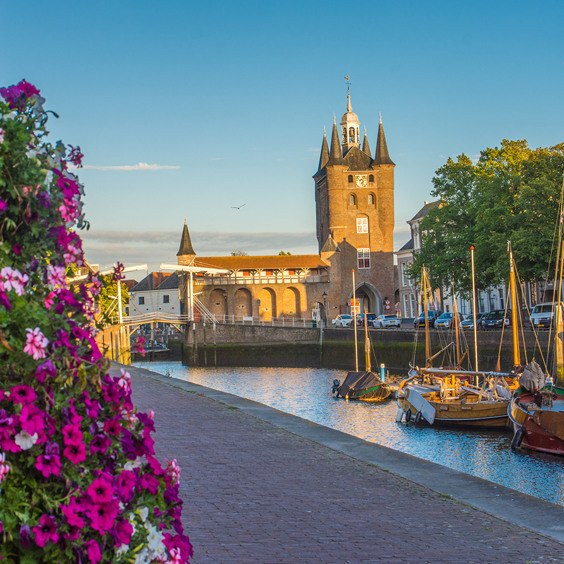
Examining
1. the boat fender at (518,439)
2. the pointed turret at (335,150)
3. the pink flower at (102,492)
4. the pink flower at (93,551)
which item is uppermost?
the pointed turret at (335,150)

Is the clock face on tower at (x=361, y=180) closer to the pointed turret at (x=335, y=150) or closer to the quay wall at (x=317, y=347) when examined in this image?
the pointed turret at (x=335, y=150)

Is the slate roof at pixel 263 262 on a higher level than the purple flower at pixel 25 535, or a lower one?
higher

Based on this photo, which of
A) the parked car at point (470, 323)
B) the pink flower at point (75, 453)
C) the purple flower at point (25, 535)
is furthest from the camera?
the parked car at point (470, 323)

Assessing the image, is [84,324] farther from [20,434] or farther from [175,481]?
[175,481]

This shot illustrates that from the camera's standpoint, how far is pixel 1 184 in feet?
10.7

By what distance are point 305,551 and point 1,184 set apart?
169 inches

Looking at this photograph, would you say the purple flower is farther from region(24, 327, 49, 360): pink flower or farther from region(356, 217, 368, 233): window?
region(356, 217, 368, 233): window

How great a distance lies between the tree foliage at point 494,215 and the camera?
37.6 meters

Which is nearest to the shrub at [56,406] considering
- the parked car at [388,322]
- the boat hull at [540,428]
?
the boat hull at [540,428]

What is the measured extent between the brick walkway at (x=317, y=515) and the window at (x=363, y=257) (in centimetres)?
7767

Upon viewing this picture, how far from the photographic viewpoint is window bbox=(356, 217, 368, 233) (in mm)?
90500

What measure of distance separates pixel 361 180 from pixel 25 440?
89.8m

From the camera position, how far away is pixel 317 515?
757 cm

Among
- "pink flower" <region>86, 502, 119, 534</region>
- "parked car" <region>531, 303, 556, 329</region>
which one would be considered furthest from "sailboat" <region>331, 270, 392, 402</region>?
"pink flower" <region>86, 502, 119, 534</region>
